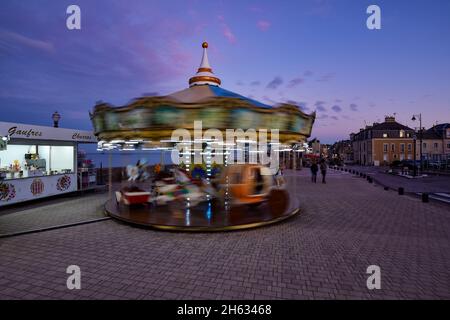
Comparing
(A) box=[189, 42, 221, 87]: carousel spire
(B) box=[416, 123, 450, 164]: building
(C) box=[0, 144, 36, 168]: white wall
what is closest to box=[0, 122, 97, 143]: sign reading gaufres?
(C) box=[0, 144, 36, 168]: white wall

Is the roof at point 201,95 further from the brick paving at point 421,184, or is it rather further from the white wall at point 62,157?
the brick paving at point 421,184

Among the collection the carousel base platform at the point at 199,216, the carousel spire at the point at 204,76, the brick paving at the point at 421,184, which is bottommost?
the brick paving at the point at 421,184

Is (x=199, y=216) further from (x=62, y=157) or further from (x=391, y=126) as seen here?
(x=391, y=126)

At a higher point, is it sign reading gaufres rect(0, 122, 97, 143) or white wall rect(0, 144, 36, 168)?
sign reading gaufres rect(0, 122, 97, 143)

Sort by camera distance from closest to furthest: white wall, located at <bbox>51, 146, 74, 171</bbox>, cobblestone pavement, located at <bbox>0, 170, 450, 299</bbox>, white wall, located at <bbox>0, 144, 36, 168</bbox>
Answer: cobblestone pavement, located at <bbox>0, 170, 450, 299</bbox> → white wall, located at <bbox>0, 144, 36, 168</bbox> → white wall, located at <bbox>51, 146, 74, 171</bbox>

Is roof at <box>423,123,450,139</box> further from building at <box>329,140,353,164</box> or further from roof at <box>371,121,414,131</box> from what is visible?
building at <box>329,140,353,164</box>

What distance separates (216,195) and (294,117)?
4.23 metres

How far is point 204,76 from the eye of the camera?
803 centimetres

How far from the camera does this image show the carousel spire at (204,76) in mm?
8008

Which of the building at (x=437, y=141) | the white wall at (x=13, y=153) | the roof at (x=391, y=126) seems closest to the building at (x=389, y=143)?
the roof at (x=391, y=126)

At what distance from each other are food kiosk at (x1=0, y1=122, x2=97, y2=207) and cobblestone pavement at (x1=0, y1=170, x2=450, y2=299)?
15.6 feet

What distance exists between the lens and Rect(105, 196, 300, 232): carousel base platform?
21.4ft

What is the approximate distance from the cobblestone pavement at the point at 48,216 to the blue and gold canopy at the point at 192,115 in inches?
114

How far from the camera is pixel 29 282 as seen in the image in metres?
3.87
